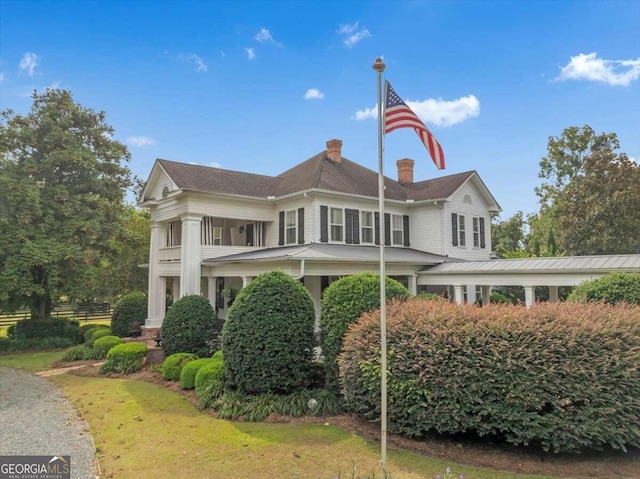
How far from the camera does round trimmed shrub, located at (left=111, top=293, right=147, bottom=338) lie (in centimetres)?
1864

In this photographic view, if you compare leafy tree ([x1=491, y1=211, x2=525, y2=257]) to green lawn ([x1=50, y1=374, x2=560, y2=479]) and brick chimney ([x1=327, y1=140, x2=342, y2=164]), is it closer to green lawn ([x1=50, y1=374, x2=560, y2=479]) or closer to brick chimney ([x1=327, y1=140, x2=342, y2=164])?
brick chimney ([x1=327, y1=140, x2=342, y2=164])

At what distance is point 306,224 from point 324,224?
2.54ft

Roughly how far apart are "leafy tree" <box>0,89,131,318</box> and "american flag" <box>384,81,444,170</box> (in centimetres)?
1644

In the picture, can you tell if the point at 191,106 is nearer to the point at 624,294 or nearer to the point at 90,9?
the point at 90,9

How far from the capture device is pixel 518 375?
5.84 m

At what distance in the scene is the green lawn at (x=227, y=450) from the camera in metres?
5.61

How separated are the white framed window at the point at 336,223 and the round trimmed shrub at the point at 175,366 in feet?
27.0

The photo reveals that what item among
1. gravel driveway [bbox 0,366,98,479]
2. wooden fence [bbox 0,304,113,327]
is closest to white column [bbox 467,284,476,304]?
gravel driveway [bbox 0,366,98,479]

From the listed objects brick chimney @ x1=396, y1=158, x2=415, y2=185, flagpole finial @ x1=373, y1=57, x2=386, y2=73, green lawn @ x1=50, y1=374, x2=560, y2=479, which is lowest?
green lawn @ x1=50, y1=374, x2=560, y2=479

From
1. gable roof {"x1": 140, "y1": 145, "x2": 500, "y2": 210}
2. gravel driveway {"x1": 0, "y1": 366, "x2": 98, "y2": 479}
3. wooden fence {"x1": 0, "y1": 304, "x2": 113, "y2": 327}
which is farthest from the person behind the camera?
wooden fence {"x1": 0, "y1": 304, "x2": 113, "y2": 327}

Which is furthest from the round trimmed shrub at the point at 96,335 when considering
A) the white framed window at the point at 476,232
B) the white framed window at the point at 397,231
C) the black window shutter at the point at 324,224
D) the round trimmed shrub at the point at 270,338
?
the white framed window at the point at 476,232

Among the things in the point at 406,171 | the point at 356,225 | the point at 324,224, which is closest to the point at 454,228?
the point at 406,171

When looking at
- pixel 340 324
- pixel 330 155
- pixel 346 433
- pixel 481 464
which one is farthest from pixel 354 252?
pixel 481 464

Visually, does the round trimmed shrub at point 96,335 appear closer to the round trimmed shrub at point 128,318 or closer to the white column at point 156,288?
the round trimmed shrub at point 128,318
